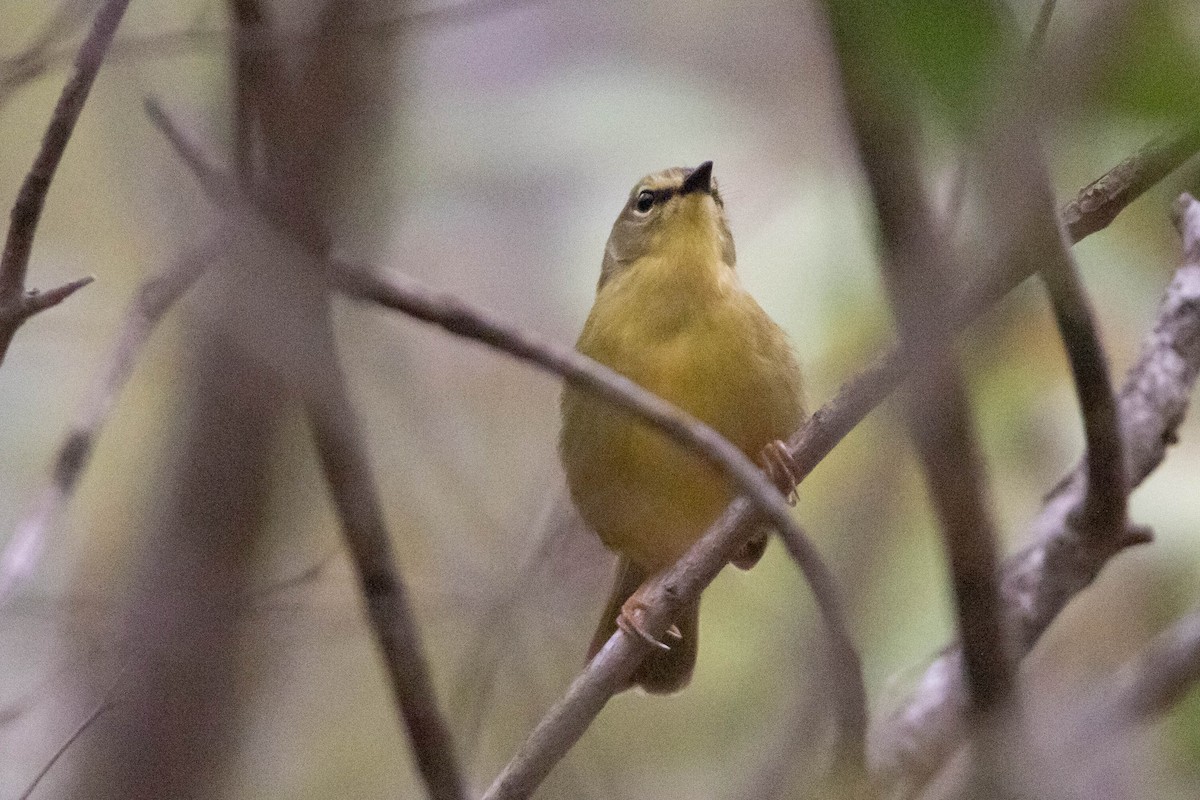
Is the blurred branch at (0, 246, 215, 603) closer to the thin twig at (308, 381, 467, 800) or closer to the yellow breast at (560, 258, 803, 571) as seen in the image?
the thin twig at (308, 381, 467, 800)

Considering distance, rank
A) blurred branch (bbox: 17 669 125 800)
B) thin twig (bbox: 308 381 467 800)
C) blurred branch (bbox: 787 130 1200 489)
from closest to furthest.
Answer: blurred branch (bbox: 787 130 1200 489) → thin twig (bbox: 308 381 467 800) → blurred branch (bbox: 17 669 125 800)

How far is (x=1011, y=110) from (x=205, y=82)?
9.20 ft

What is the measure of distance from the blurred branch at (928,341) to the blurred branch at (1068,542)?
82 cm

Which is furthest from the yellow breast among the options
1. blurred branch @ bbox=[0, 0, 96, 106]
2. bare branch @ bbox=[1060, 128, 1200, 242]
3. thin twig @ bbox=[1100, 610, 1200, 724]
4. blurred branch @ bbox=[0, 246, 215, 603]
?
blurred branch @ bbox=[0, 0, 96, 106]

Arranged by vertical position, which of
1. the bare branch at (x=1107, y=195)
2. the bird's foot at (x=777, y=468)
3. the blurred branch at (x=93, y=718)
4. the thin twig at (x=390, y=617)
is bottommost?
the blurred branch at (x=93, y=718)

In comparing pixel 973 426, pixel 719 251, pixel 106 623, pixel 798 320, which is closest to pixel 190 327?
pixel 106 623

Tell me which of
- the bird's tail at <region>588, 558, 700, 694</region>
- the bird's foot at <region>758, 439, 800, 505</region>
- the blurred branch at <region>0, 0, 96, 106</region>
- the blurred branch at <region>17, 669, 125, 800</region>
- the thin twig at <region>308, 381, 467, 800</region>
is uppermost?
the blurred branch at <region>0, 0, 96, 106</region>

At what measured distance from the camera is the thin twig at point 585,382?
1799 millimetres

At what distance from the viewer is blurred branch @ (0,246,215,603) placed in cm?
218

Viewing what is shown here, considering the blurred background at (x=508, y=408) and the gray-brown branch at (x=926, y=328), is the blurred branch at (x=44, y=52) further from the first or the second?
the gray-brown branch at (x=926, y=328)

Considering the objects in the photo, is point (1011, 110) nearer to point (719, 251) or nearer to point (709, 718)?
point (719, 251)

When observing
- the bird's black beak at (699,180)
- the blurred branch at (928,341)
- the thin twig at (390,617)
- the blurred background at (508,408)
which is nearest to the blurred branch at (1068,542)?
the blurred background at (508,408)

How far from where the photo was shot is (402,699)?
6.20ft

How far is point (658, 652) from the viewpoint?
3412 mm
